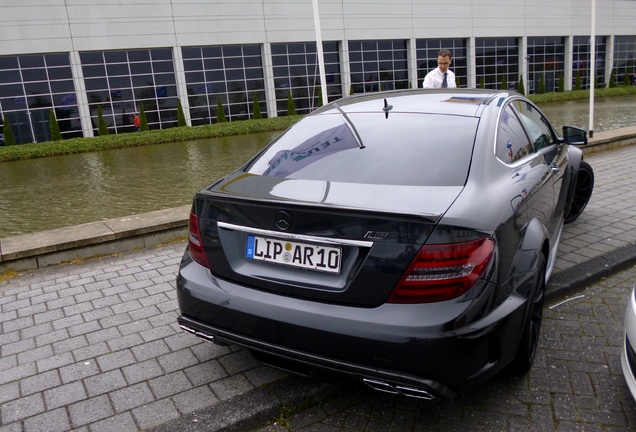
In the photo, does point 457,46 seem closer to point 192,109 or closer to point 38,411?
point 192,109

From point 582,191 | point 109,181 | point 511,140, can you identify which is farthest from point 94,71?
point 511,140

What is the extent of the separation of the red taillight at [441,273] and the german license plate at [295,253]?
31 centimetres

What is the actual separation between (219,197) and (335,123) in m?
1.05

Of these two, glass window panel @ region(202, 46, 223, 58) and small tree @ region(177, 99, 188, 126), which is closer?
small tree @ region(177, 99, 188, 126)

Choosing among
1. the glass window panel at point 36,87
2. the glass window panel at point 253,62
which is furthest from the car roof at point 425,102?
the glass window panel at point 253,62

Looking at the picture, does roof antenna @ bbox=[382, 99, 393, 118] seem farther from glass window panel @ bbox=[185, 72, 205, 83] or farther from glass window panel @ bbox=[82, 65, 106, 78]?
glass window panel @ bbox=[185, 72, 205, 83]

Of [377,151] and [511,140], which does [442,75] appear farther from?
[377,151]

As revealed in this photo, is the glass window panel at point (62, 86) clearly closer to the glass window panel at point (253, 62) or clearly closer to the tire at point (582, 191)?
the glass window panel at point (253, 62)

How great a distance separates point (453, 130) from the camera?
297 centimetres

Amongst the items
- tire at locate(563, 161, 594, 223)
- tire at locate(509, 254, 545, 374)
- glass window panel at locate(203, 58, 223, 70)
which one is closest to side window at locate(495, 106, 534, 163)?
tire at locate(509, 254, 545, 374)

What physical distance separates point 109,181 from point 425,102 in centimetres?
1066

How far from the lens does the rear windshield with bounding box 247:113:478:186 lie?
8.72 feet

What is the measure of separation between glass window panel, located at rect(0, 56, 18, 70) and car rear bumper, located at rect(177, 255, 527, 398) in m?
27.5

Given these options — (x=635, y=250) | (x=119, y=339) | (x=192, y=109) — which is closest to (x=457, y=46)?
(x=192, y=109)
